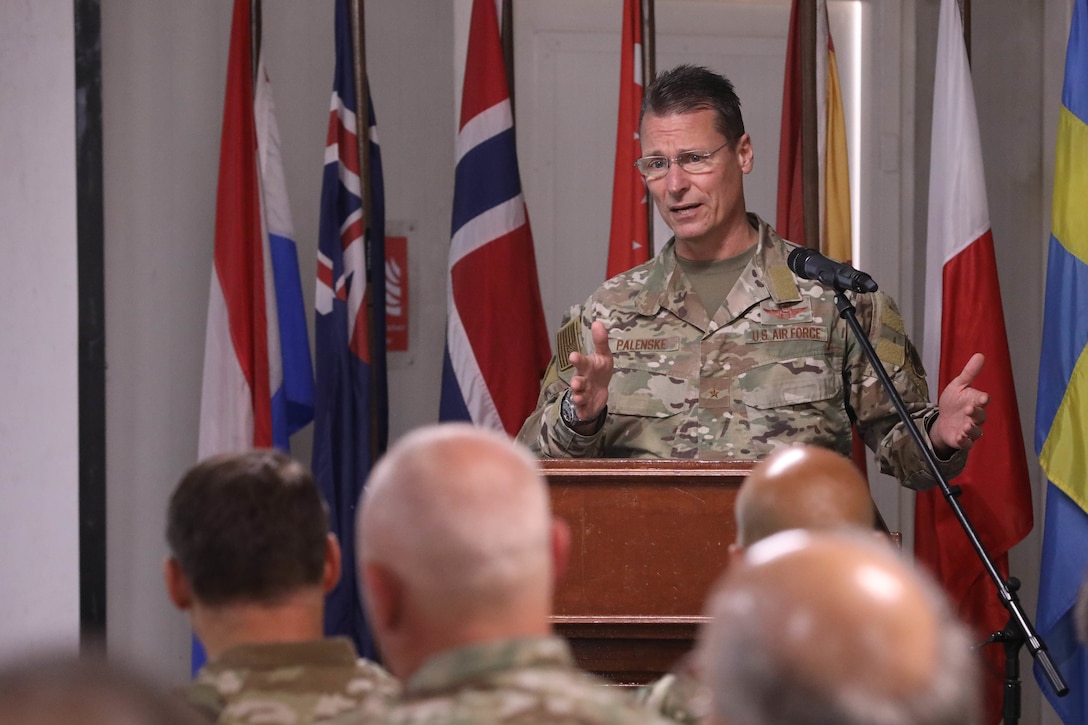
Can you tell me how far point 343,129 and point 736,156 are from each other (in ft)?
5.16

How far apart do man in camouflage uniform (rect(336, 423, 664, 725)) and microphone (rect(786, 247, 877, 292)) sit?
1606mm

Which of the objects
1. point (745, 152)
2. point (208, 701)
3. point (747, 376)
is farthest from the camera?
point (745, 152)

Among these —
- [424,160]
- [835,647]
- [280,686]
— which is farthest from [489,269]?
[835,647]

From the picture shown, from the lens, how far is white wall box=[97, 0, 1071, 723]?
470 centimetres

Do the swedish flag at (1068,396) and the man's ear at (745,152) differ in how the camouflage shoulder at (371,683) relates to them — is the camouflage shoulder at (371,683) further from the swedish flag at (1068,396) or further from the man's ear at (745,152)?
the swedish flag at (1068,396)

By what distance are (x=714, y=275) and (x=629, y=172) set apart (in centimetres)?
103

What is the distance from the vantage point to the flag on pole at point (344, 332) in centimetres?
439

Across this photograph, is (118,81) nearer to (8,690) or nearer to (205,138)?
(205,138)

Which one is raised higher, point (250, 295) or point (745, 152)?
point (745, 152)

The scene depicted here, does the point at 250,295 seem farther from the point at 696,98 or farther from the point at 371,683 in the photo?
the point at 371,683

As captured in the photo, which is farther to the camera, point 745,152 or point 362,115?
point 362,115

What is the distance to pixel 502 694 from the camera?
1088 millimetres

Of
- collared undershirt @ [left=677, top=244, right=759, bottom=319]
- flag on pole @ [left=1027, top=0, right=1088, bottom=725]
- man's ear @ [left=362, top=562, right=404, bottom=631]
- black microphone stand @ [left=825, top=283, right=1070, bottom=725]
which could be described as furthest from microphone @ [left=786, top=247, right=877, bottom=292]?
man's ear @ [left=362, top=562, right=404, bottom=631]

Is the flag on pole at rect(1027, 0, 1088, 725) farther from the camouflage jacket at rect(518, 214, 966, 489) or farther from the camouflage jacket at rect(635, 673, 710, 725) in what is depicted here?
the camouflage jacket at rect(635, 673, 710, 725)
